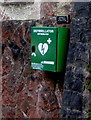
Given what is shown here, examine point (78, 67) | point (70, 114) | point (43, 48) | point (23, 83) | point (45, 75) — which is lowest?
point (70, 114)

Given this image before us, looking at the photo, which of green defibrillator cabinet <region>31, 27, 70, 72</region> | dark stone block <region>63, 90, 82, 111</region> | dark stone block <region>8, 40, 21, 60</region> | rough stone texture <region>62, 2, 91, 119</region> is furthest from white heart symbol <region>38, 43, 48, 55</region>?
dark stone block <region>8, 40, 21, 60</region>

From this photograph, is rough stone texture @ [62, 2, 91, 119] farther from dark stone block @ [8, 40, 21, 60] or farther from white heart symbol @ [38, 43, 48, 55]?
dark stone block @ [8, 40, 21, 60]

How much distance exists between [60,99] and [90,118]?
86cm

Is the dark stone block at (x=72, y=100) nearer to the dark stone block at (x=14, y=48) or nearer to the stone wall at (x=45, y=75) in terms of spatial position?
the stone wall at (x=45, y=75)

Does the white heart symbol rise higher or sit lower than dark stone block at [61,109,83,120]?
higher

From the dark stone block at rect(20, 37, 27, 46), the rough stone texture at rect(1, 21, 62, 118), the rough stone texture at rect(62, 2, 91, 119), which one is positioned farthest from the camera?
the dark stone block at rect(20, 37, 27, 46)

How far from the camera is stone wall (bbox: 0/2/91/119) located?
5.23m

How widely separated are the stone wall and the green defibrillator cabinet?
14 centimetres

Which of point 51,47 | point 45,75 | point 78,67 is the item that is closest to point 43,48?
point 51,47

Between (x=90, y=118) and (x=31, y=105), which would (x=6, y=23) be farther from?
(x=90, y=118)

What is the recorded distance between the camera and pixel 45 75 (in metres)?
5.93

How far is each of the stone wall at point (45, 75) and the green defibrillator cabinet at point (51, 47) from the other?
0.44 feet

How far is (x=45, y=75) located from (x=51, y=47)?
0.54 meters

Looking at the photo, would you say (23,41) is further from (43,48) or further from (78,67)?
(78,67)
